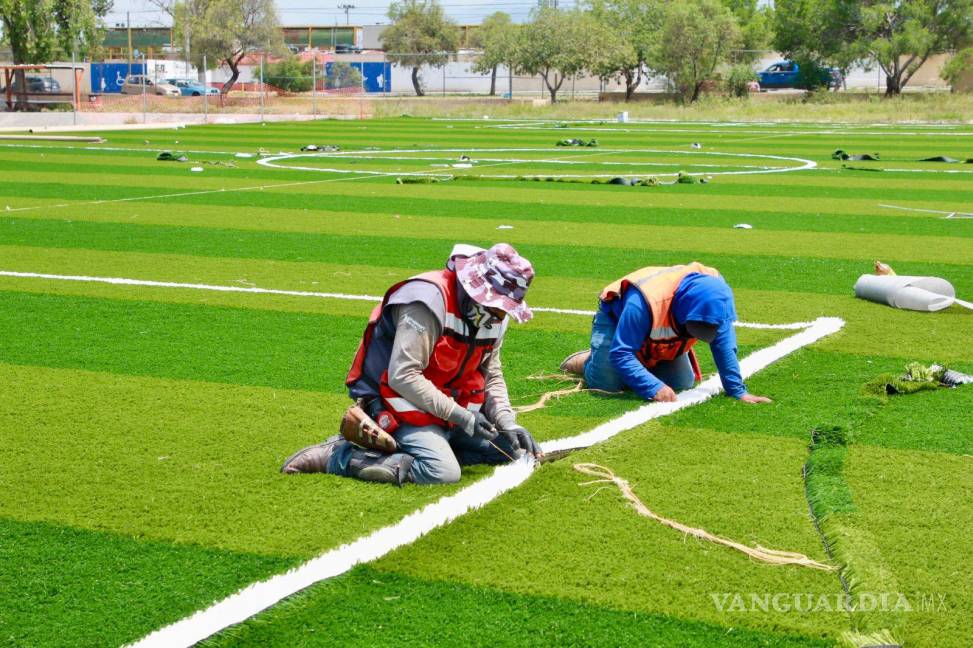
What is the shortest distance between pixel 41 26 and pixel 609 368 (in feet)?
180

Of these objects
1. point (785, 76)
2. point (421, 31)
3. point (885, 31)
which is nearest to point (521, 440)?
point (885, 31)

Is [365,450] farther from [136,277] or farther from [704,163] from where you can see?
[704,163]

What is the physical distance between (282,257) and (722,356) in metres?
7.04

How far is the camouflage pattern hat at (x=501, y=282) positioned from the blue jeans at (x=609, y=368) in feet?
7.22

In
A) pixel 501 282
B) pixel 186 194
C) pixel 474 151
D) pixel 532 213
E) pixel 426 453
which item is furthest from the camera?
pixel 474 151

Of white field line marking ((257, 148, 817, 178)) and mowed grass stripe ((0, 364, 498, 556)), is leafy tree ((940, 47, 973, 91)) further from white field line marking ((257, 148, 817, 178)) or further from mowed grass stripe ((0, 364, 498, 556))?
mowed grass stripe ((0, 364, 498, 556))

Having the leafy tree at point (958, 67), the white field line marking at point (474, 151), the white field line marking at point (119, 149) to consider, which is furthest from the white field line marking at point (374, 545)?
the leafy tree at point (958, 67)

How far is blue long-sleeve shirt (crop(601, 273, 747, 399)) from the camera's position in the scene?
7.08m

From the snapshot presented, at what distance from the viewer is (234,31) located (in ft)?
271

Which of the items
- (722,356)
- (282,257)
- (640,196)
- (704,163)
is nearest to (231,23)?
(704,163)

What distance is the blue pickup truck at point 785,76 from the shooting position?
247ft

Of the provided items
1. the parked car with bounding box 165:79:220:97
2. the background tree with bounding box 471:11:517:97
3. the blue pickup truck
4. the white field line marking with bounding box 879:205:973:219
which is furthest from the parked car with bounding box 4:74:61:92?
the white field line marking with bounding box 879:205:973:219

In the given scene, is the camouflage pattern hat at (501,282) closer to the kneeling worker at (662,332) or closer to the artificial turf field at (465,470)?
the artificial turf field at (465,470)

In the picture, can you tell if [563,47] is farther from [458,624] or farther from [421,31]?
[458,624]
